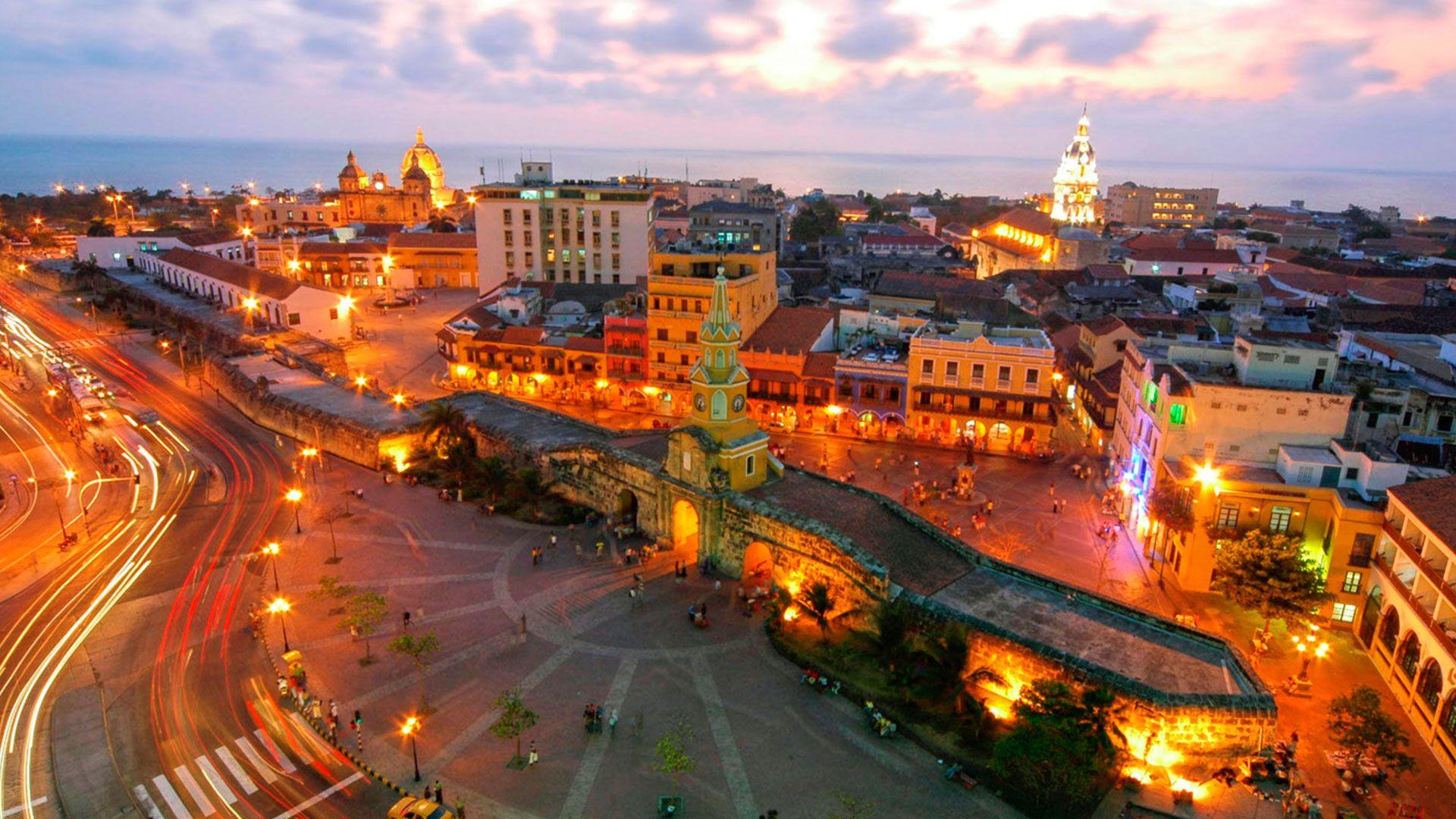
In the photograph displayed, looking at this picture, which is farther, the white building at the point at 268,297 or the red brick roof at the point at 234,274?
the red brick roof at the point at 234,274

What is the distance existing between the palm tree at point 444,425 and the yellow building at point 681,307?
15.5 metres

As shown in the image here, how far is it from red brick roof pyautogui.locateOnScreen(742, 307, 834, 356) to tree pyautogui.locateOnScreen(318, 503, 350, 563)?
27.7m

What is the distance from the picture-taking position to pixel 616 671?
32.1 meters

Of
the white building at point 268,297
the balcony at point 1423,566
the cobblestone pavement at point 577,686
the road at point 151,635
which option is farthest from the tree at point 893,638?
the white building at point 268,297

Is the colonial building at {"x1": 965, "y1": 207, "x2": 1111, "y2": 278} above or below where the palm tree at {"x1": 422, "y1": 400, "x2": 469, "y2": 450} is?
above

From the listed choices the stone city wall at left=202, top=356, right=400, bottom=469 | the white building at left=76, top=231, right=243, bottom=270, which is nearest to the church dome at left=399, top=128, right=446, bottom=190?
the white building at left=76, top=231, right=243, bottom=270

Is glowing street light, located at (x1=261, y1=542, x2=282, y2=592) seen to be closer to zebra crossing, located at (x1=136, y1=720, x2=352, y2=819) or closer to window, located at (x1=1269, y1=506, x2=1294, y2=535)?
zebra crossing, located at (x1=136, y1=720, x2=352, y2=819)

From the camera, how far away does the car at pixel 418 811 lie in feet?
78.6

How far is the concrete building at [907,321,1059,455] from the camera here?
2108 inches

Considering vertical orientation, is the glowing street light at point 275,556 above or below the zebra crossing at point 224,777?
above

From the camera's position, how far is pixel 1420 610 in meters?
30.2

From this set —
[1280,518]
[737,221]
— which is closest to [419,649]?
[1280,518]

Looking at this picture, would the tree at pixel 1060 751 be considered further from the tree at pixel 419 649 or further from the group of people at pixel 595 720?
the tree at pixel 419 649

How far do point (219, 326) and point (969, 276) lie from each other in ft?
251
